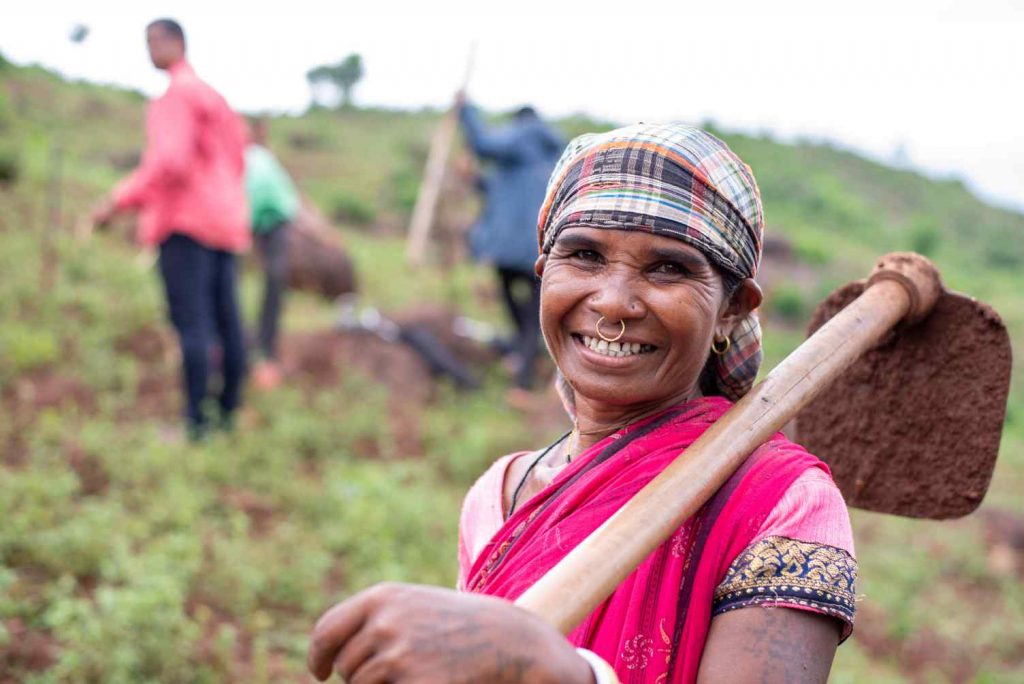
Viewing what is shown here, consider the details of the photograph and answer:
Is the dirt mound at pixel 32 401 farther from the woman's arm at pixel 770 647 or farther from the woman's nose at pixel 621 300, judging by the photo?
the woman's arm at pixel 770 647

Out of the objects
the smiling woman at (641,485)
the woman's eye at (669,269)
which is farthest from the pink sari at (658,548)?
the woman's eye at (669,269)

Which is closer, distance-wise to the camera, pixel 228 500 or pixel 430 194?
pixel 228 500

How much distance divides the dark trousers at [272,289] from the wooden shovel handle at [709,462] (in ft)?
17.7

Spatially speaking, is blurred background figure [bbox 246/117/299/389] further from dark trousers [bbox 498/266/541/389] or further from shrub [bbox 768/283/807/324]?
shrub [bbox 768/283/807/324]

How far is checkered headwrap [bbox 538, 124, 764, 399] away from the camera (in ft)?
4.95

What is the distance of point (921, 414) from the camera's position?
210 cm

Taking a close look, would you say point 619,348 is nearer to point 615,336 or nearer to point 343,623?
point 615,336

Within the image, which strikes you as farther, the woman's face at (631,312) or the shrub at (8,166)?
the shrub at (8,166)

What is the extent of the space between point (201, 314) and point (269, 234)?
200cm

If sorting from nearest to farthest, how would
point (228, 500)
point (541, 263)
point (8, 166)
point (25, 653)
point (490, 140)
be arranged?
point (541, 263)
point (25, 653)
point (228, 500)
point (490, 140)
point (8, 166)

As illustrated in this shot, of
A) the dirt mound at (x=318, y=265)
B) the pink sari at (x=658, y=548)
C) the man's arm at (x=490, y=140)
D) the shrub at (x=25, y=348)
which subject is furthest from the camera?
the dirt mound at (x=318, y=265)

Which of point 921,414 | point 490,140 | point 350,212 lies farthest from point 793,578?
point 350,212

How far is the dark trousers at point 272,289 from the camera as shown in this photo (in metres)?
6.83

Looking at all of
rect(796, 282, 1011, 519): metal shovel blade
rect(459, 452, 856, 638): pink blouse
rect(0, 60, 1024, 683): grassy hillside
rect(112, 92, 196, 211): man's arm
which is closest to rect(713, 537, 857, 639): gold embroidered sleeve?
rect(459, 452, 856, 638): pink blouse
